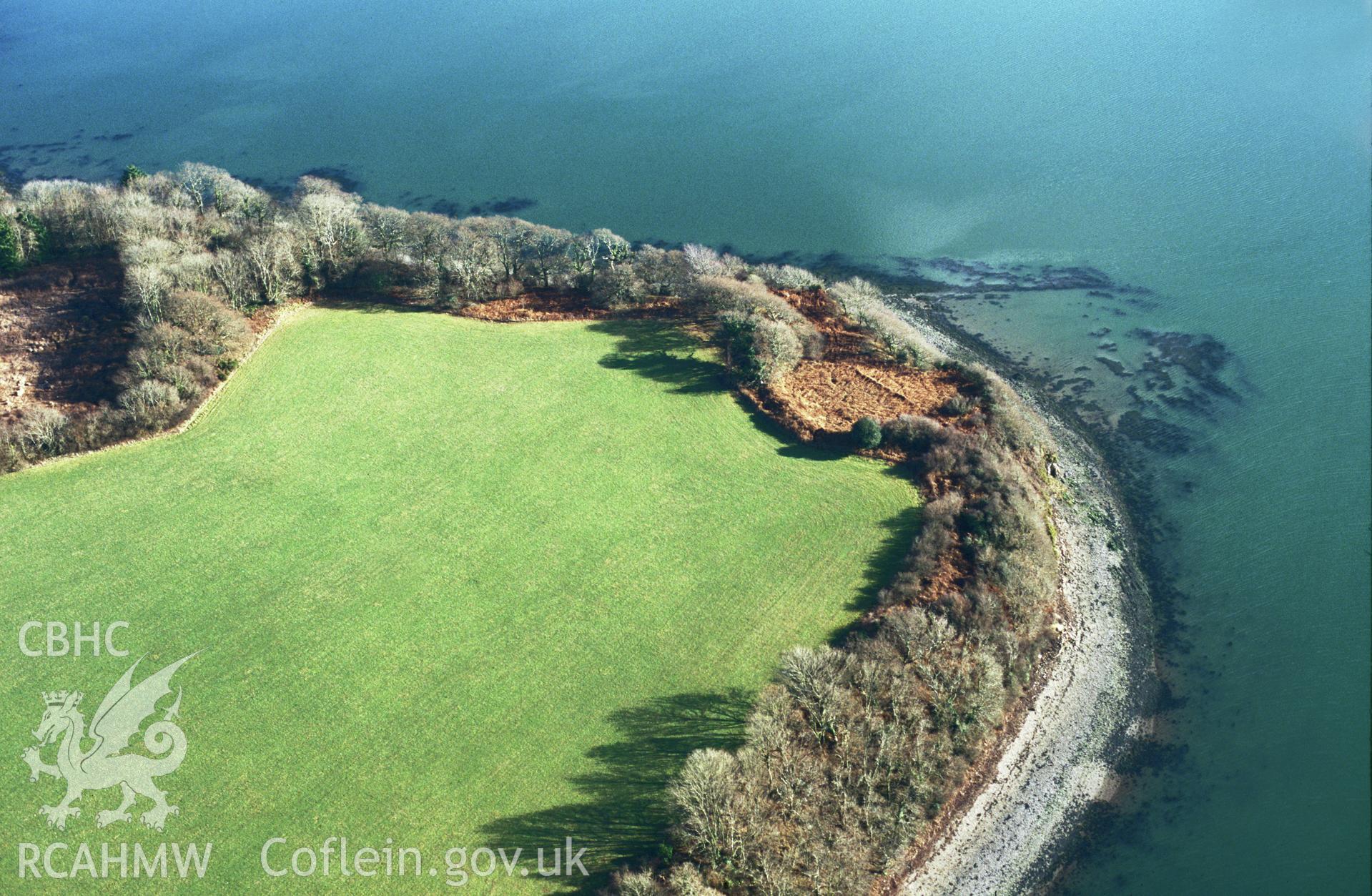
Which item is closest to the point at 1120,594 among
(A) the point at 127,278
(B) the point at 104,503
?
(B) the point at 104,503

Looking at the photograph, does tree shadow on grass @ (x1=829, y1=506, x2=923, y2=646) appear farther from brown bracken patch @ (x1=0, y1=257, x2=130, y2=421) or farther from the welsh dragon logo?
brown bracken patch @ (x1=0, y1=257, x2=130, y2=421)

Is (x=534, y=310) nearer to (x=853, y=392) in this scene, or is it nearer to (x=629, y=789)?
(x=853, y=392)

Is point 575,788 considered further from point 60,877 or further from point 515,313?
point 515,313

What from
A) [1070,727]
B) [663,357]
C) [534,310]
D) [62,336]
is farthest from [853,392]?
[62,336]

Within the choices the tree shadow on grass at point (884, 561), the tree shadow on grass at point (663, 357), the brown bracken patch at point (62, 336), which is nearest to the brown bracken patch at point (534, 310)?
the tree shadow on grass at point (663, 357)

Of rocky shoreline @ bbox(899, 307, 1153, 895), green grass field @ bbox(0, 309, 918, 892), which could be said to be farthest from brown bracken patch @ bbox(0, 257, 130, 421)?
rocky shoreline @ bbox(899, 307, 1153, 895)

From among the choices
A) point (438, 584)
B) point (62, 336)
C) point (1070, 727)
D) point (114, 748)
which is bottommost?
point (1070, 727)
